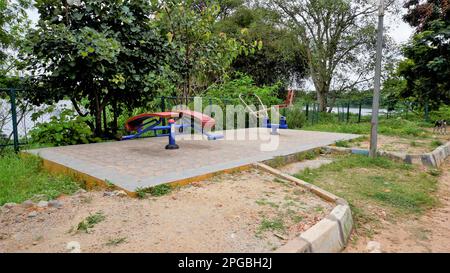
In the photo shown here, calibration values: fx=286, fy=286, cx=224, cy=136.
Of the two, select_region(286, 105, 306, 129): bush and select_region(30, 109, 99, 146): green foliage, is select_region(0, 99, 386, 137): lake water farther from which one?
select_region(286, 105, 306, 129): bush

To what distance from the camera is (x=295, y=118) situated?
12.1 meters

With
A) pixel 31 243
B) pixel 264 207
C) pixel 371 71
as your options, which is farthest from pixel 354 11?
pixel 31 243

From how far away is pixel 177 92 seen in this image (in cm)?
923

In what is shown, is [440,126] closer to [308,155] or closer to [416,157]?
[416,157]

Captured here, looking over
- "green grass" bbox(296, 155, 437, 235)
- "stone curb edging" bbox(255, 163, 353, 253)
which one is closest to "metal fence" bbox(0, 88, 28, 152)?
"green grass" bbox(296, 155, 437, 235)

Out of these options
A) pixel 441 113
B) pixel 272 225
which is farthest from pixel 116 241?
pixel 441 113

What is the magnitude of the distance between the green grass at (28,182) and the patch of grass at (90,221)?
90cm

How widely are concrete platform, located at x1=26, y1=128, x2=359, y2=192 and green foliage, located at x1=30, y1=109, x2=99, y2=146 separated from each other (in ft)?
1.79

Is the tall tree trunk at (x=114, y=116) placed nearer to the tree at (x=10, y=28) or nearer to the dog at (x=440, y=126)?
the tree at (x=10, y=28)

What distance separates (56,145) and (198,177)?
147 inches

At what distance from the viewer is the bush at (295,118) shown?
39.0ft

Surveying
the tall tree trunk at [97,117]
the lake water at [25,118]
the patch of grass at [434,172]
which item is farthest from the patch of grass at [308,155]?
the lake water at [25,118]

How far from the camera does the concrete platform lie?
11.7 ft

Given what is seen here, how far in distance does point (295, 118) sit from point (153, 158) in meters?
8.60
